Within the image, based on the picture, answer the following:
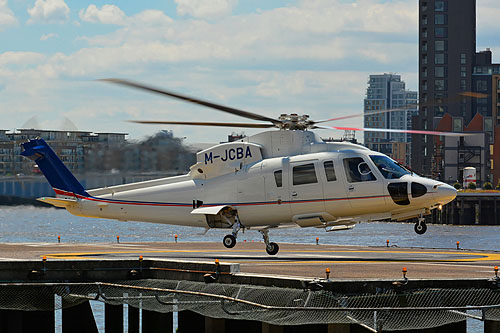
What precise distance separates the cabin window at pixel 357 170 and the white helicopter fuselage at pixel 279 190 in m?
0.03

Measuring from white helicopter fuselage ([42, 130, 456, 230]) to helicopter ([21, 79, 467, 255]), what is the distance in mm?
35

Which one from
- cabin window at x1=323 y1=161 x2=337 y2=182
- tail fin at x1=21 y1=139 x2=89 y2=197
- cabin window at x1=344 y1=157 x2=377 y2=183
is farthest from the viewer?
tail fin at x1=21 y1=139 x2=89 y2=197

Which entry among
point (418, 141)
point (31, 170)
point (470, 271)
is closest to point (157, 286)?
point (470, 271)

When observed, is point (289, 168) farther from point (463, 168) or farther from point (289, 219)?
point (463, 168)

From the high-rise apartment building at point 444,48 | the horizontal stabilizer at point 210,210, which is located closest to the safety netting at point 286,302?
the horizontal stabilizer at point 210,210

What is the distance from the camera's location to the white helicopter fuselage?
32.3 m

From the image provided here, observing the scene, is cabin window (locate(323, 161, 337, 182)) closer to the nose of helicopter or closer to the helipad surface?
the helipad surface

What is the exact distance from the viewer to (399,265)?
29.2 meters

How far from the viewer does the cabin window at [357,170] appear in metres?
32.4

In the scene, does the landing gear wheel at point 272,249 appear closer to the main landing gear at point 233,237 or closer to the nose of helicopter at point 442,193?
the main landing gear at point 233,237

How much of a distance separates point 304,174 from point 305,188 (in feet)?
1.68

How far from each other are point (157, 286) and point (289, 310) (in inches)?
296

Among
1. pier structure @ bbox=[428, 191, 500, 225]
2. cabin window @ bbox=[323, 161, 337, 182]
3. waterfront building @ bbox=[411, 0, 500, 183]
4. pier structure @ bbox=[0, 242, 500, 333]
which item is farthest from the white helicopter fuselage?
waterfront building @ bbox=[411, 0, 500, 183]

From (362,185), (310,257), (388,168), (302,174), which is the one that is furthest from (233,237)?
(388,168)
